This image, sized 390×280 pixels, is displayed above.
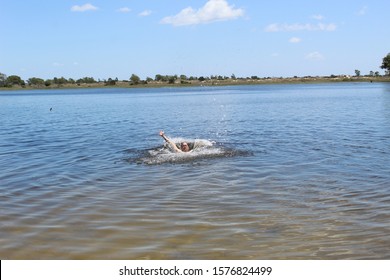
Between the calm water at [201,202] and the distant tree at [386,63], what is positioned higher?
the distant tree at [386,63]

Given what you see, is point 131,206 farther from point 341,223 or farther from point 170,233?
point 341,223

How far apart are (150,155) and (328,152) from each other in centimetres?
817

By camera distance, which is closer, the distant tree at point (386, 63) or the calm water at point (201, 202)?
the calm water at point (201, 202)

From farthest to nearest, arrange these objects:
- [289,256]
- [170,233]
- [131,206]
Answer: [131,206] → [170,233] → [289,256]

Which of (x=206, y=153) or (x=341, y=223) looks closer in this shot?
(x=341, y=223)

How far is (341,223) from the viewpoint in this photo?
883cm

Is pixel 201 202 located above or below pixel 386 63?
below

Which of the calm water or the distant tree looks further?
the distant tree

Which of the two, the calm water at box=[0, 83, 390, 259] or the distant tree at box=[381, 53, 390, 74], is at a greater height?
the distant tree at box=[381, 53, 390, 74]

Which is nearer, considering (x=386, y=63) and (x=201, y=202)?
(x=201, y=202)

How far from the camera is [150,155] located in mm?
19016
